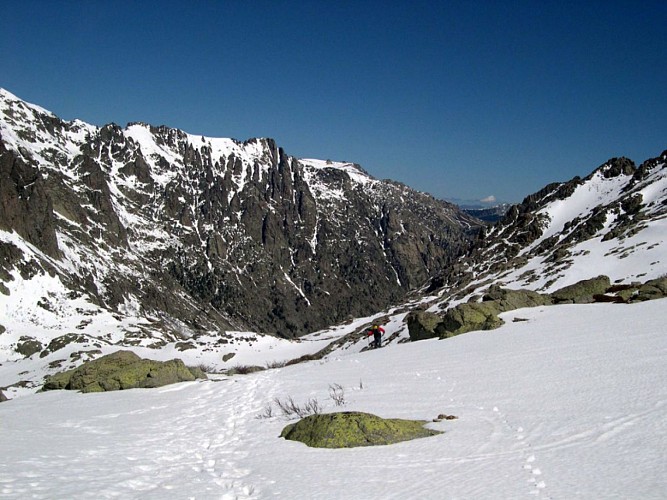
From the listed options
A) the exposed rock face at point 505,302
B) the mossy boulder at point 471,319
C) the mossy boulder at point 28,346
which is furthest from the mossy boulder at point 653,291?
the mossy boulder at point 28,346

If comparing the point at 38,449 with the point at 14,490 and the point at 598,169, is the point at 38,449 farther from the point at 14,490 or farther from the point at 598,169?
the point at 598,169

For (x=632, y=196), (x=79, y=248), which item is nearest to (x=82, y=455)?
(x=632, y=196)

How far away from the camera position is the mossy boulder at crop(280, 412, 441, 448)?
26.4 feet

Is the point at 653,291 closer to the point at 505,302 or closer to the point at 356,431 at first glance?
the point at 505,302

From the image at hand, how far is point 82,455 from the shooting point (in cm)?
819

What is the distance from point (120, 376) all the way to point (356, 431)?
572 inches

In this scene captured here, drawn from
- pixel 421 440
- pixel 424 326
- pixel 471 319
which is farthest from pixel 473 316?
pixel 421 440

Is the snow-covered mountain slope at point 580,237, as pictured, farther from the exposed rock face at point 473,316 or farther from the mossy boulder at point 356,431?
the mossy boulder at point 356,431

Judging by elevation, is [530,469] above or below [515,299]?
below

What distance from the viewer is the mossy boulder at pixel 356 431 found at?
805cm

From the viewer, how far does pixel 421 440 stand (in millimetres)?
7824

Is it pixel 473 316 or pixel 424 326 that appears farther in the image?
pixel 424 326

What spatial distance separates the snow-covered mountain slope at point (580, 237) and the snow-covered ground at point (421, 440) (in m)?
36.6

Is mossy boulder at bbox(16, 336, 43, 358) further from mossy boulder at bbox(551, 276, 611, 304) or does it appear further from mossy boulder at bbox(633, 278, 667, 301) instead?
mossy boulder at bbox(633, 278, 667, 301)
